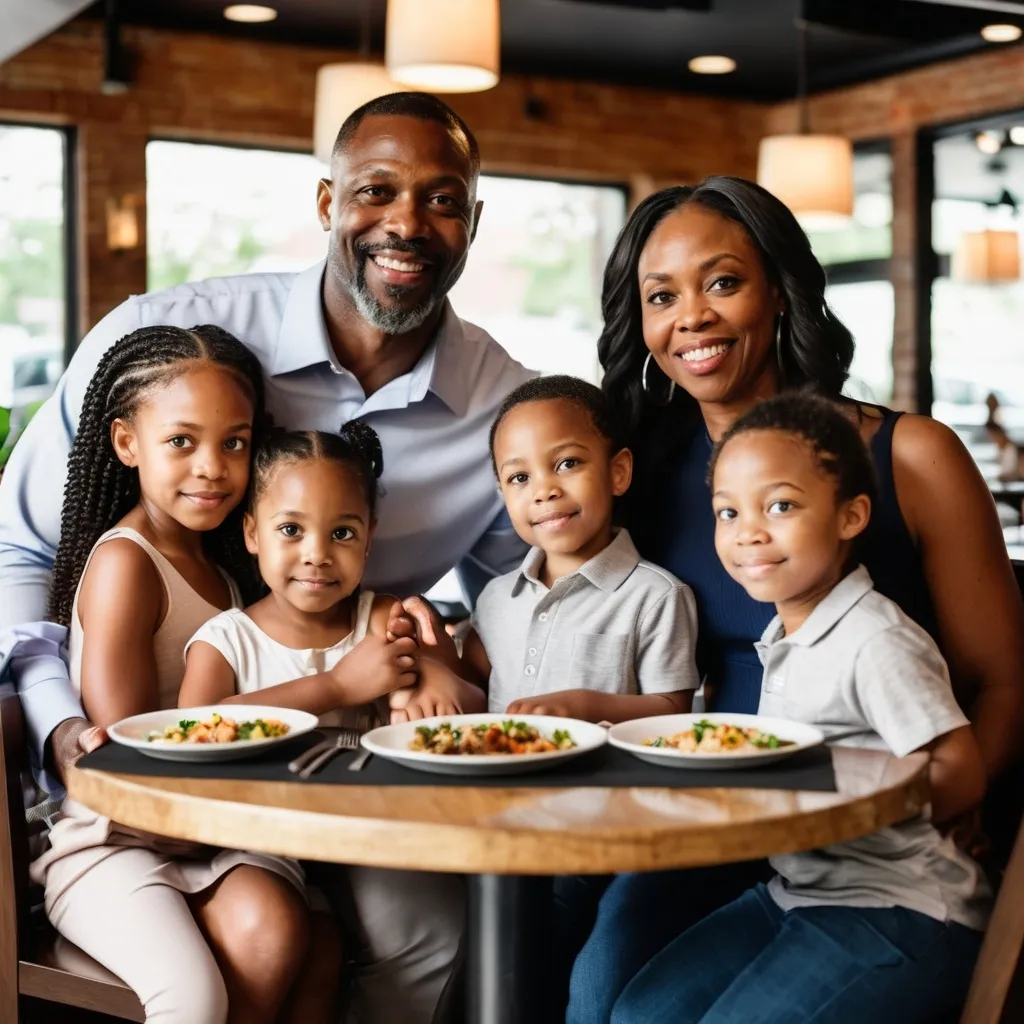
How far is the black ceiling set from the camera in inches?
285

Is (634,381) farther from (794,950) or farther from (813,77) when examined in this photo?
(813,77)

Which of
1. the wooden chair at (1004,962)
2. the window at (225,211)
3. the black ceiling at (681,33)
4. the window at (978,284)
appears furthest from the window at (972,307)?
the wooden chair at (1004,962)

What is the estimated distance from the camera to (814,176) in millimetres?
6152

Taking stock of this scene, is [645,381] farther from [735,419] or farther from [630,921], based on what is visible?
[630,921]

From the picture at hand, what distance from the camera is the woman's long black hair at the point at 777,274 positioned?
7.30ft

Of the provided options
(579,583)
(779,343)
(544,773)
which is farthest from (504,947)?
(779,343)

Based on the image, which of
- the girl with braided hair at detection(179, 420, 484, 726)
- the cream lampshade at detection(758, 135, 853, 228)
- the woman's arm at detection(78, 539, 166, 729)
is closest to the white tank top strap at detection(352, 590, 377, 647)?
the girl with braided hair at detection(179, 420, 484, 726)

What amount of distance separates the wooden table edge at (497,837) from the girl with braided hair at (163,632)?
41 cm

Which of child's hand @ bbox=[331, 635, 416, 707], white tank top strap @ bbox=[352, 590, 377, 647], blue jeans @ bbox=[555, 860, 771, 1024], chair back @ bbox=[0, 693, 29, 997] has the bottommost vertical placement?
blue jeans @ bbox=[555, 860, 771, 1024]

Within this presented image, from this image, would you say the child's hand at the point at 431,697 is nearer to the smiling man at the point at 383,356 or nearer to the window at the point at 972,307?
the smiling man at the point at 383,356

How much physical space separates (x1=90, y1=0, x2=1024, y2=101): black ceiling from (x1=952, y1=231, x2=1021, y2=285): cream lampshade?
1077 millimetres

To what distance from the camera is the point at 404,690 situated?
2.03 meters

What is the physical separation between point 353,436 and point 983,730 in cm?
112

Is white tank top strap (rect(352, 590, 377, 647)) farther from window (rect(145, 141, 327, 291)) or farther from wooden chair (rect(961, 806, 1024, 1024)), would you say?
window (rect(145, 141, 327, 291))
